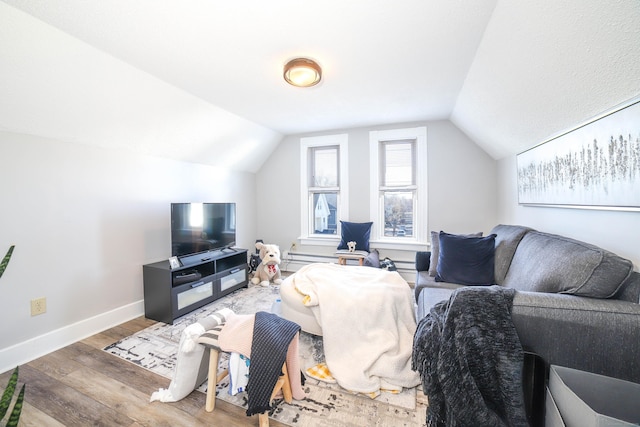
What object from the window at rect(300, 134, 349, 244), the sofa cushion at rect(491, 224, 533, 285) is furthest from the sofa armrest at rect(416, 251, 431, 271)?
the window at rect(300, 134, 349, 244)

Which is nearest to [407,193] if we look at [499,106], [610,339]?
[499,106]

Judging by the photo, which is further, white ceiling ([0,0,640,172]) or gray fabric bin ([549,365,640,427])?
white ceiling ([0,0,640,172])

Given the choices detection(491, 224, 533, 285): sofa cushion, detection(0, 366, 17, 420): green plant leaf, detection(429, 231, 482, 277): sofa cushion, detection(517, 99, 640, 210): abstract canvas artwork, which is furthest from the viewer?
detection(429, 231, 482, 277): sofa cushion

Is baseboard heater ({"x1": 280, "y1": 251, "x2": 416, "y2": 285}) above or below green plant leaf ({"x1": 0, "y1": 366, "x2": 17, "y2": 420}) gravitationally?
below

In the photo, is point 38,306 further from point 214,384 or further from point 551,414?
point 551,414

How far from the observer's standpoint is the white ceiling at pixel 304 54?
54.4 inches

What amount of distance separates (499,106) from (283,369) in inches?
107

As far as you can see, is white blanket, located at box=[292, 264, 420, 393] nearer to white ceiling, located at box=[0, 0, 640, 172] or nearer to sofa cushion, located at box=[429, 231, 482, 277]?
sofa cushion, located at box=[429, 231, 482, 277]

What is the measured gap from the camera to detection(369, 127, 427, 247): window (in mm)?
3908

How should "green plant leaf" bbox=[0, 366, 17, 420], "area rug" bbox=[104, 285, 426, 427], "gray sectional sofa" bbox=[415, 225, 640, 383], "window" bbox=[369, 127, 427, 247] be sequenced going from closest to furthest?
"green plant leaf" bbox=[0, 366, 17, 420] < "gray sectional sofa" bbox=[415, 225, 640, 383] < "area rug" bbox=[104, 285, 426, 427] < "window" bbox=[369, 127, 427, 247]

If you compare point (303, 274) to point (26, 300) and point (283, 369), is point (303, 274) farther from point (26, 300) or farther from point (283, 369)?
point (26, 300)

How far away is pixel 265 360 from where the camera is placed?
1435 millimetres

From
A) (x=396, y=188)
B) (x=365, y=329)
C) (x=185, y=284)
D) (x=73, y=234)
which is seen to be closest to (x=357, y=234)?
(x=396, y=188)

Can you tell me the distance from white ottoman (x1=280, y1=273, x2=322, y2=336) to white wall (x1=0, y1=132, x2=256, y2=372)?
178cm
